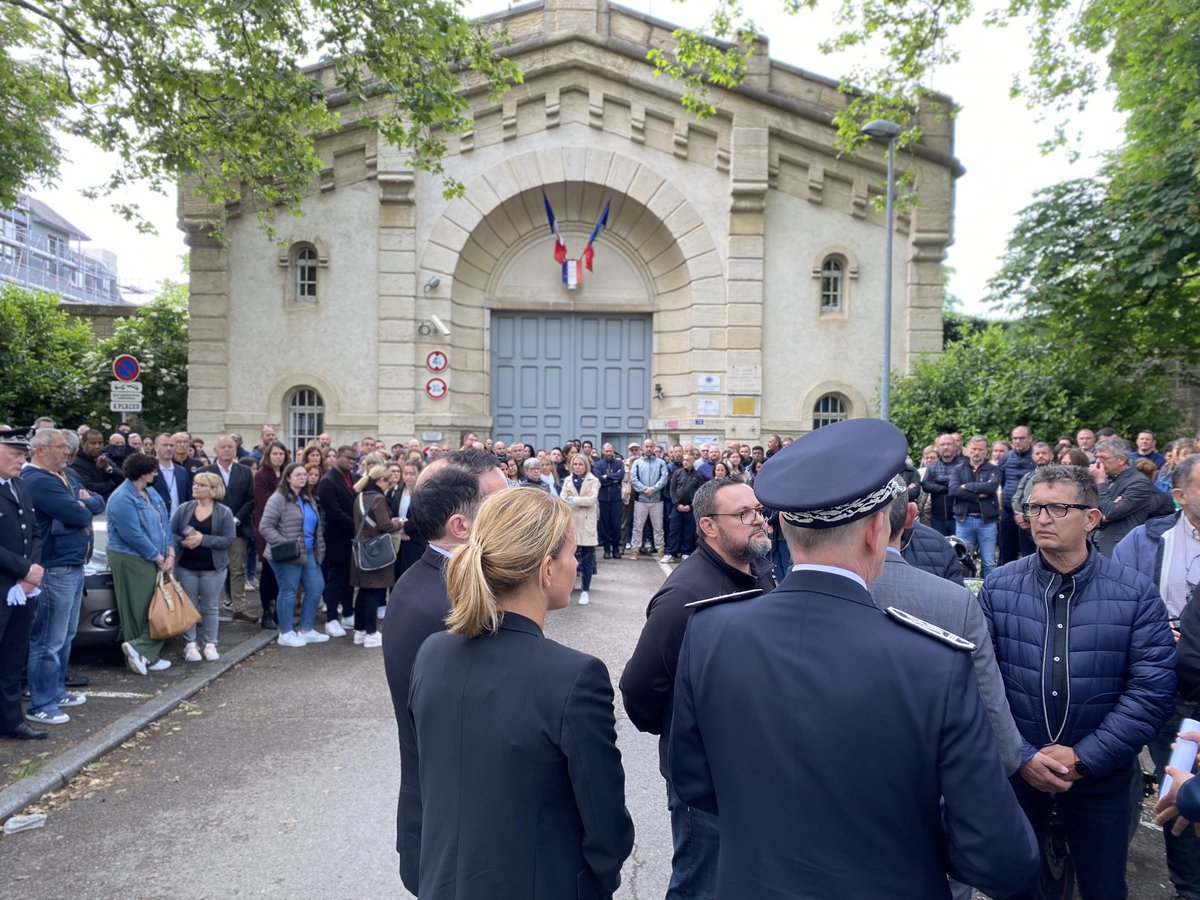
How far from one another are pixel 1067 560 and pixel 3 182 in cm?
1804

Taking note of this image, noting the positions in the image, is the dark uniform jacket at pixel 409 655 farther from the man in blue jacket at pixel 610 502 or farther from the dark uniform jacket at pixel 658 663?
the man in blue jacket at pixel 610 502

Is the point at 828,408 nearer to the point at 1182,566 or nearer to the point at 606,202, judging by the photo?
the point at 606,202

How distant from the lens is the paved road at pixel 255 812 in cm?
407

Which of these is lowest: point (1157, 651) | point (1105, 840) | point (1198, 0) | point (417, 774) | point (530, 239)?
point (1105, 840)

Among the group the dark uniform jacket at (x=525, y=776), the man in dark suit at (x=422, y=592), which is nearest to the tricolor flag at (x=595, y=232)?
the man in dark suit at (x=422, y=592)

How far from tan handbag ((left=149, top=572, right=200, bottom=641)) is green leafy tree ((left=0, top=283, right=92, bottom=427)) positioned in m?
14.6

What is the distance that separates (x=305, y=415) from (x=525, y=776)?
56.8ft

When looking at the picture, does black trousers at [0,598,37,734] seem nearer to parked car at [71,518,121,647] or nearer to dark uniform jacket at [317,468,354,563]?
parked car at [71,518,121,647]

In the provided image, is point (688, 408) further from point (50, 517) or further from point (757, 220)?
point (50, 517)

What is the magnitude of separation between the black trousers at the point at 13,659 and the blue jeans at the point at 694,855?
483 centimetres

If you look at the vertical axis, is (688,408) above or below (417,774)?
above

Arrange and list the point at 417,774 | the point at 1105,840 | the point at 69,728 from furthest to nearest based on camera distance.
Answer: the point at 69,728, the point at 1105,840, the point at 417,774

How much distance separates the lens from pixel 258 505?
9836mm

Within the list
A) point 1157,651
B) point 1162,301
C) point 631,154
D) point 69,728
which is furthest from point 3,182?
point 1162,301
